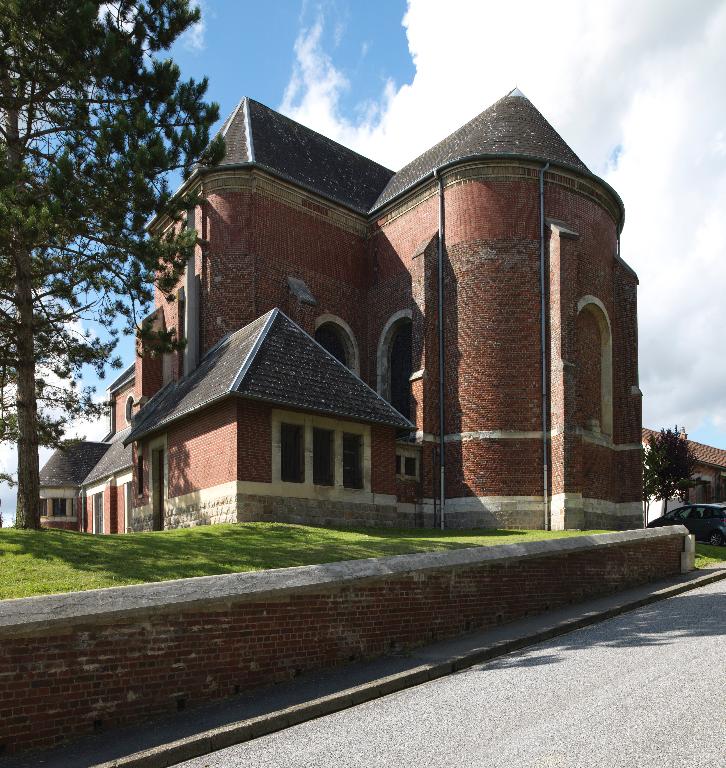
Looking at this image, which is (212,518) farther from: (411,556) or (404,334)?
(404,334)

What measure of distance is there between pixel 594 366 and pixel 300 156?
1255 centimetres

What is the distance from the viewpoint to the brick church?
19.7m

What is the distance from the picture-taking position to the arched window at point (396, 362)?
88.4ft

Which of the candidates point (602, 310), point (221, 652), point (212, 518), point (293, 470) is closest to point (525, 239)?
point (602, 310)

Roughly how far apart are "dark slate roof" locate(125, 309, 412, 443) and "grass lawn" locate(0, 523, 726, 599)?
130 inches

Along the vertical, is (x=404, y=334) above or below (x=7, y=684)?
above

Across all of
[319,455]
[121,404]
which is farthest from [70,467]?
[319,455]

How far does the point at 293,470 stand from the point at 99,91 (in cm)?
916

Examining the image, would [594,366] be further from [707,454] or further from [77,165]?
[707,454]

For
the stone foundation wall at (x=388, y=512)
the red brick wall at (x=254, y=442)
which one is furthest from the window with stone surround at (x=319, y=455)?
the stone foundation wall at (x=388, y=512)

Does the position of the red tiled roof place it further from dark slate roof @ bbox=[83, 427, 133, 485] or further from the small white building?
dark slate roof @ bbox=[83, 427, 133, 485]

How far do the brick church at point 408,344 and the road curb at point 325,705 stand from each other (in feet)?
28.0

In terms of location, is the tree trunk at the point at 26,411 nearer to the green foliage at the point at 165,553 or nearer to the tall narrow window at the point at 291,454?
the green foliage at the point at 165,553

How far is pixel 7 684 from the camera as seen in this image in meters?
6.75
